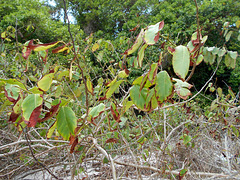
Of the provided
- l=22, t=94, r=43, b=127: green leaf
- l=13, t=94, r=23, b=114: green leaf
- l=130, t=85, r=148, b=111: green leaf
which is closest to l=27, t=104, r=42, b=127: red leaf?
l=22, t=94, r=43, b=127: green leaf

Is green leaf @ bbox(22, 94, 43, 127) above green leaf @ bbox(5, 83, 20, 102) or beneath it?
beneath

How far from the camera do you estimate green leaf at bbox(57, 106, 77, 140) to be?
540 mm

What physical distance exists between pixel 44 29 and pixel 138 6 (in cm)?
350

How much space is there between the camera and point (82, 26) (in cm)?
857

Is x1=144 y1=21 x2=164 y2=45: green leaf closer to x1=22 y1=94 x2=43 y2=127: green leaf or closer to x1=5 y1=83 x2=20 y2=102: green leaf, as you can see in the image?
x1=22 y1=94 x2=43 y2=127: green leaf

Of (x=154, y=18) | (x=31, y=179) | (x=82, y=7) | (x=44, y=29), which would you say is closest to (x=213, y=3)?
(x=154, y=18)

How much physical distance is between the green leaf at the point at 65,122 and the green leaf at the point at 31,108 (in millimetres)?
61

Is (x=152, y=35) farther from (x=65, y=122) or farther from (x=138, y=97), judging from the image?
(x=65, y=122)

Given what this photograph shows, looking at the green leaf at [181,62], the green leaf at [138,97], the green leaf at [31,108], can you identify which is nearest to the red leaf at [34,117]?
the green leaf at [31,108]

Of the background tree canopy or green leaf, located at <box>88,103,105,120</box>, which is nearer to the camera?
the background tree canopy

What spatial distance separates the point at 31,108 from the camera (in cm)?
51

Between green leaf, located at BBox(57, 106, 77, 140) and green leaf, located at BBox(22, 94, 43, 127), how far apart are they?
0.06m

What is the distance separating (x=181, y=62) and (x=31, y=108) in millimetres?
394

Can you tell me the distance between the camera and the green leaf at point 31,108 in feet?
1.63
